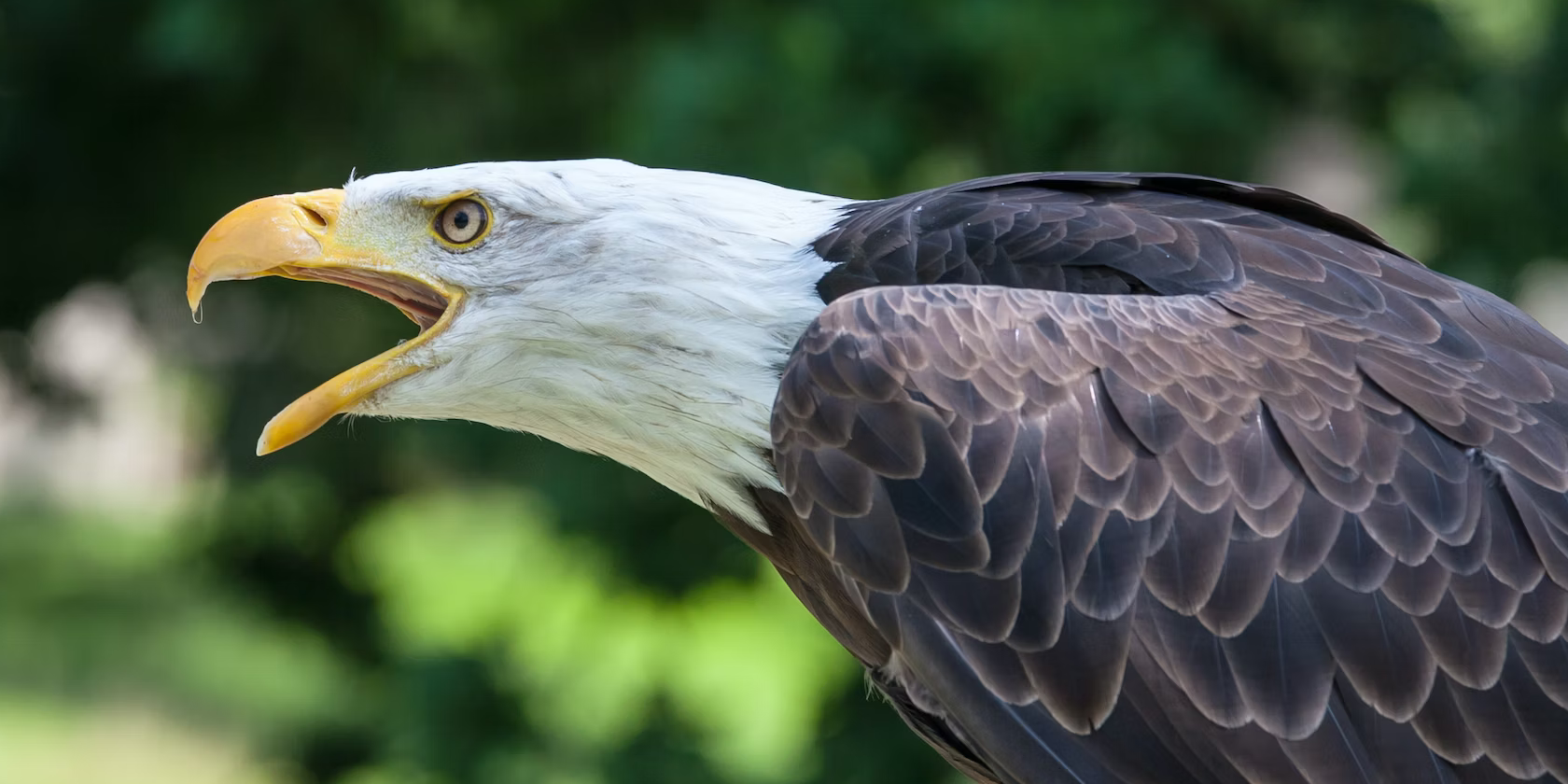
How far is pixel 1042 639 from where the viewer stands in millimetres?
2434

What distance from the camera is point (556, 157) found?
6238 mm

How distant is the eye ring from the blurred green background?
2.19 meters

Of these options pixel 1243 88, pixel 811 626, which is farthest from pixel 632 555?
pixel 1243 88

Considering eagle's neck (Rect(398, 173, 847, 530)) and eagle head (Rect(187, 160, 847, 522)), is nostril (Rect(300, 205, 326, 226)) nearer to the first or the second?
eagle head (Rect(187, 160, 847, 522))

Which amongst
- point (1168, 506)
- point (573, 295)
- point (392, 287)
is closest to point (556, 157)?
point (392, 287)

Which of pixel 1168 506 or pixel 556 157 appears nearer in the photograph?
pixel 1168 506

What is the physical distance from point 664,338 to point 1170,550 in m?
0.88

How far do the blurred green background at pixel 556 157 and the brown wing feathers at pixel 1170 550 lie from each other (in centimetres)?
272

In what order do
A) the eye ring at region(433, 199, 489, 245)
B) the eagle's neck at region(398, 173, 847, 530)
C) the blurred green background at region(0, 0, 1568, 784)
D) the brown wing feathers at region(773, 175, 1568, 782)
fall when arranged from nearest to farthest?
the brown wing feathers at region(773, 175, 1568, 782) → the eagle's neck at region(398, 173, 847, 530) → the eye ring at region(433, 199, 489, 245) → the blurred green background at region(0, 0, 1568, 784)

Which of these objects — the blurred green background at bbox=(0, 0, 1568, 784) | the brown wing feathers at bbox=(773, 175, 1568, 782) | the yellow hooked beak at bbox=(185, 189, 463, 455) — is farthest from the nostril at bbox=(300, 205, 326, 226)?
the blurred green background at bbox=(0, 0, 1568, 784)

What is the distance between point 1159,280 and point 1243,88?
10.3 ft

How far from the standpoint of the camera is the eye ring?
112 inches

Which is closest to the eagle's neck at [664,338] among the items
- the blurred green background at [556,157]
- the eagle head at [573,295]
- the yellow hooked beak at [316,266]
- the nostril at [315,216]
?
the eagle head at [573,295]

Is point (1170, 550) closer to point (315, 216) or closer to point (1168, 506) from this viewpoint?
point (1168, 506)
